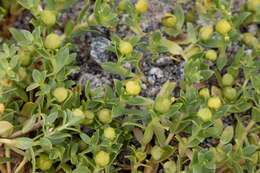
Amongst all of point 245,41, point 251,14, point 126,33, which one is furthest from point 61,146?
point 251,14

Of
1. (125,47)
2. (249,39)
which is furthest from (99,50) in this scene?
(249,39)

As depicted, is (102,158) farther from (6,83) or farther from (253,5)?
(253,5)

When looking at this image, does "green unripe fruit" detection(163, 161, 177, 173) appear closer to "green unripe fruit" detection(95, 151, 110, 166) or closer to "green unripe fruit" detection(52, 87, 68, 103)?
"green unripe fruit" detection(95, 151, 110, 166)

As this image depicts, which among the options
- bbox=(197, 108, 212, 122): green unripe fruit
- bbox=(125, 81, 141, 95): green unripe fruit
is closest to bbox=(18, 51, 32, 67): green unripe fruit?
bbox=(125, 81, 141, 95): green unripe fruit

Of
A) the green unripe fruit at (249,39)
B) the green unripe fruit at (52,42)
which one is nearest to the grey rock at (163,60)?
the green unripe fruit at (249,39)

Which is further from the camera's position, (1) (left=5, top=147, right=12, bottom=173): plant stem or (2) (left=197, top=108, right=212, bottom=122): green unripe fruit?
(1) (left=5, top=147, right=12, bottom=173): plant stem

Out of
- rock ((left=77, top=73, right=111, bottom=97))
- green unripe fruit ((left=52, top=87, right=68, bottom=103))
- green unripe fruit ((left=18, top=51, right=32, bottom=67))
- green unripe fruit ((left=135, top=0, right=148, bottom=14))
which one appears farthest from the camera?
rock ((left=77, top=73, right=111, bottom=97))
